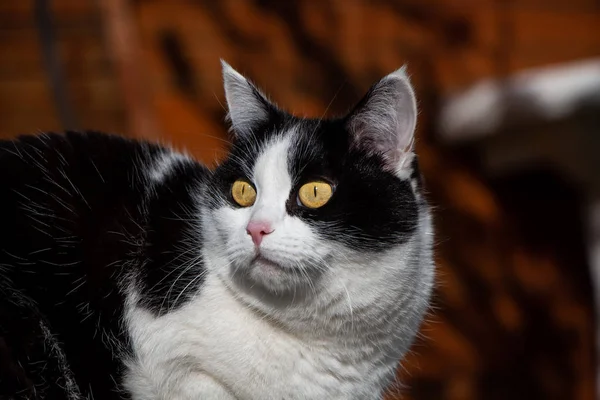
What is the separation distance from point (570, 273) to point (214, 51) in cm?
216

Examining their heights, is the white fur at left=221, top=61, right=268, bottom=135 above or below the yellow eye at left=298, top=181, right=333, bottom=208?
above

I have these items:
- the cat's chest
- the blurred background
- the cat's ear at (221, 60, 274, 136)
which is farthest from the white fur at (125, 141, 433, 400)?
the blurred background

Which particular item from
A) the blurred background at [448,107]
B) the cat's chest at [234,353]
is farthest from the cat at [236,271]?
the blurred background at [448,107]

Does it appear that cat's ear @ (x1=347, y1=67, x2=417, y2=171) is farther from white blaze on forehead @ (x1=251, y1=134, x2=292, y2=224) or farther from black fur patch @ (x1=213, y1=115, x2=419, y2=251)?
white blaze on forehead @ (x1=251, y1=134, x2=292, y2=224)

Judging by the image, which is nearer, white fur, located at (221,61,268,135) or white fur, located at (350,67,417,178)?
white fur, located at (350,67,417,178)

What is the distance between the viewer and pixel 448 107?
3074 millimetres

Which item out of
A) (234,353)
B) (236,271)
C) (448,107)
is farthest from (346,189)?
(448,107)

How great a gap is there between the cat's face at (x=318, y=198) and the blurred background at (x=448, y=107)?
151 centimetres

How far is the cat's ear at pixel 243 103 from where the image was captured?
1593 millimetres

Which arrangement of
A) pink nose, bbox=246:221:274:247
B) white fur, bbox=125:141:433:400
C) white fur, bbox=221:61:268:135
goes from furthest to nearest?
1. white fur, bbox=221:61:268:135
2. white fur, bbox=125:141:433:400
3. pink nose, bbox=246:221:274:247

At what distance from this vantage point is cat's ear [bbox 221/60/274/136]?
5.23 feet

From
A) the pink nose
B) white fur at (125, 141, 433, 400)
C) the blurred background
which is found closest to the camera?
the pink nose

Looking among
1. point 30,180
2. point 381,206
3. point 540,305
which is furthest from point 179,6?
point 540,305

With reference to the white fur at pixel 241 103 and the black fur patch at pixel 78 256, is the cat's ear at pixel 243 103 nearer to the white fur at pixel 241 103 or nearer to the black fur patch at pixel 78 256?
the white fur at pixel 241 103
